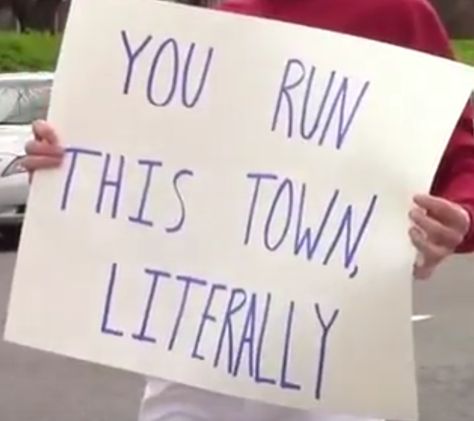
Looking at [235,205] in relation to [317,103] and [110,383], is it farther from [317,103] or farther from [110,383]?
[110,383]

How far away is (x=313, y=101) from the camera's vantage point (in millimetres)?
2834

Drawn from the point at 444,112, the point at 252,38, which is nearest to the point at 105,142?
the point at 252,38

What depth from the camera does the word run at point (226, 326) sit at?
9.05ft

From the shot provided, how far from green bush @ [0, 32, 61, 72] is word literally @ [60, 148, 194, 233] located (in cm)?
2228

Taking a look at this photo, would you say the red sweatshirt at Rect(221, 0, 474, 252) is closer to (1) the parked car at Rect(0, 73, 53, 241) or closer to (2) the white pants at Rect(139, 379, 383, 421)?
(2) the white pants at Rect(139, 379, 383, 421)

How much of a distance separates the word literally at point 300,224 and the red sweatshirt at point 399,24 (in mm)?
160

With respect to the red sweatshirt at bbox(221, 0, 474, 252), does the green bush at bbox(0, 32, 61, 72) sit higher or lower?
lower

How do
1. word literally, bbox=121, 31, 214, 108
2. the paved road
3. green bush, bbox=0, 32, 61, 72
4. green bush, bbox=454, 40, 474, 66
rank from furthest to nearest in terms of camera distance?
green bush, bbox=454, 40, 474, 66 → green bush, bbox=0, 32, 61, 72 → the paved road → word literally, bbox=121, 31, 214, 108

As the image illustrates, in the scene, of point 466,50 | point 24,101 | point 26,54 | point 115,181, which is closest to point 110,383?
point 115,181

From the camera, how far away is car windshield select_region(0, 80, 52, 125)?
14758mm

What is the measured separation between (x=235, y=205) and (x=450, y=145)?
1.20ft

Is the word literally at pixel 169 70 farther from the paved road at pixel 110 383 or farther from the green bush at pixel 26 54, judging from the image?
the green bush at pixel 26 54

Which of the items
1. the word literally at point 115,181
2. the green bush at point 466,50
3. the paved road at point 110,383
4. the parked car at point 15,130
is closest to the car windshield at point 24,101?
the parked car at point 15,130

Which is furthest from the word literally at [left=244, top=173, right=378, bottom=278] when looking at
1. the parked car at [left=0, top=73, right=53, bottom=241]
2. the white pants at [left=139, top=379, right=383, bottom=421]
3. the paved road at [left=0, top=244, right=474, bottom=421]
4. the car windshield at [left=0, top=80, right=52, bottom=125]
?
the car windshield at [left=0, top=80, right=52, bottom=125]
